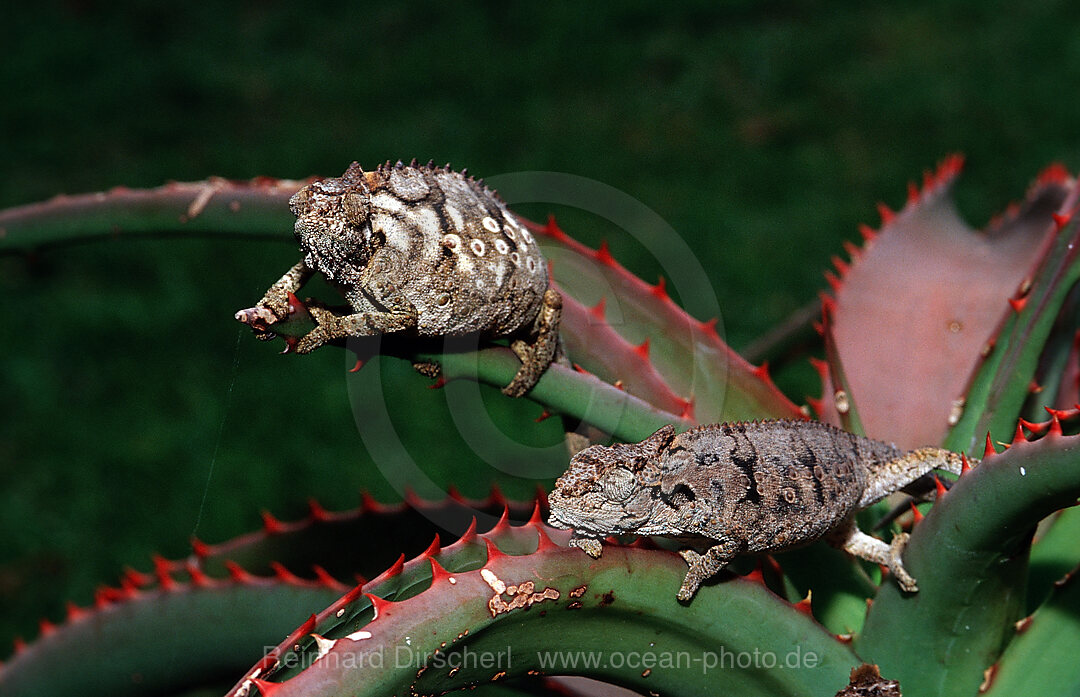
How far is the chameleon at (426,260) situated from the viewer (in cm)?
149

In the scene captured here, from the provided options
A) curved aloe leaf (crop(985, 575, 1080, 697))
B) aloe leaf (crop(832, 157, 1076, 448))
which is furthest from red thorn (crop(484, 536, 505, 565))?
aloe leaf (crop(832, 157, 1076, 448))

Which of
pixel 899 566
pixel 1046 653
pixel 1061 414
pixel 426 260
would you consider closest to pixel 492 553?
pixel 426 260

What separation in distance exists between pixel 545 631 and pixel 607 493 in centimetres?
22

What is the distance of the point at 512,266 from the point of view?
1.61 m

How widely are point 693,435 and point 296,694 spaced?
2.28 feet

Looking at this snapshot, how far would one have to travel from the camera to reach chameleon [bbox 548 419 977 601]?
1395 millimetres

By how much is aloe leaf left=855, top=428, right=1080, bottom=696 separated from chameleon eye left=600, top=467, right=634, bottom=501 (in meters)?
0.44

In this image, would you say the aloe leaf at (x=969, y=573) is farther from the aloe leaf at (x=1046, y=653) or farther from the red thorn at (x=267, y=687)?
the red thorn at (x=267, y=687)

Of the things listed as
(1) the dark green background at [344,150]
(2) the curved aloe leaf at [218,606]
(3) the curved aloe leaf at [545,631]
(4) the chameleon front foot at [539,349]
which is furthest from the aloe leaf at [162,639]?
(1) the dark green background at [344,150]

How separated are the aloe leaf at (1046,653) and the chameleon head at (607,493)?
613 millimetres

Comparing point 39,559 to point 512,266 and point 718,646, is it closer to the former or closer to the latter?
point 512,266

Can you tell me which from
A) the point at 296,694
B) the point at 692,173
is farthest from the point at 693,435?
the point at 692,173

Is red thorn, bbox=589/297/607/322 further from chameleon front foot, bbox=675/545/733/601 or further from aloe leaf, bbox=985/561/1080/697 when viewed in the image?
aloe leaf, bbox=985/561/1080/697

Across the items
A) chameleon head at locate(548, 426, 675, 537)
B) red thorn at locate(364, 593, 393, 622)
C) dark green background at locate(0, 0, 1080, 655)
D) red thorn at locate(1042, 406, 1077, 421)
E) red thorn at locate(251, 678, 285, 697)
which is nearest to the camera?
red thorn at locate(251, 678, 285, 697)
